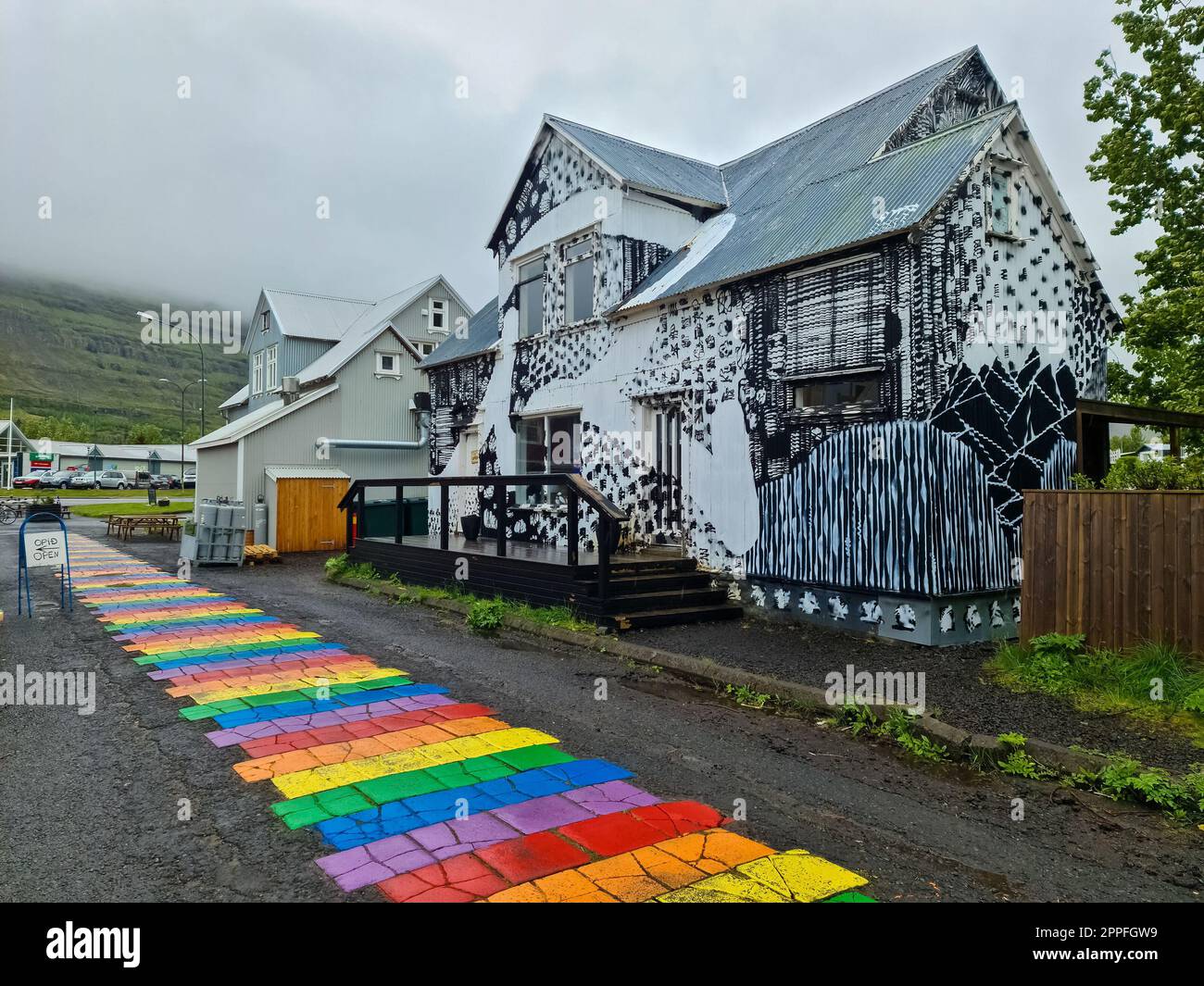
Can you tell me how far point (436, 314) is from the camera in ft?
99.0

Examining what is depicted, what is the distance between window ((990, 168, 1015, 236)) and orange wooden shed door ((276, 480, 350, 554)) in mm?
18682

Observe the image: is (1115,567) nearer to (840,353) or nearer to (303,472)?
(840,353)

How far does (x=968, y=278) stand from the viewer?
915cm

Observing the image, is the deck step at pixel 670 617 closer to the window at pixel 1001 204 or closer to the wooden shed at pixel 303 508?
the window at pixel 1001 204

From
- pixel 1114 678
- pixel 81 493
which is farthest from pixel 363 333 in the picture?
pixel 81 493

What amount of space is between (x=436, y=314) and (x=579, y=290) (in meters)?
17.7

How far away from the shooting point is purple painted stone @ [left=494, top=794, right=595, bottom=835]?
4043 mm

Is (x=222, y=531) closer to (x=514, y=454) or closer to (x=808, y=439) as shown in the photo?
(x=514, y=454)

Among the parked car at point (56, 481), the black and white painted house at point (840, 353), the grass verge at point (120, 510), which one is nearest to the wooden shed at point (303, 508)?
the black and white painted house at point (840, 353)

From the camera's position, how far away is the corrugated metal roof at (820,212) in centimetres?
923

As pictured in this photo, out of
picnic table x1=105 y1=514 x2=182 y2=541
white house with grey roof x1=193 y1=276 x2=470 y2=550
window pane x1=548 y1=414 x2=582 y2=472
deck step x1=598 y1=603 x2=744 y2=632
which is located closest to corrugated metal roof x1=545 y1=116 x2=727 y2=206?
window pane x1=548 y1=414 x2=582 y2=472

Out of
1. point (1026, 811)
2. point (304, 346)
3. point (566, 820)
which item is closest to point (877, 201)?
point (1026, 811)

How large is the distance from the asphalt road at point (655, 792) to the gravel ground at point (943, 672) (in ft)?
2.73

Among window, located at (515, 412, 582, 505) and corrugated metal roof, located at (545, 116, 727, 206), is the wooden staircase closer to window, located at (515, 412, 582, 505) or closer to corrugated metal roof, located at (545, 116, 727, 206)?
window, located at (515, 412, 582, 505)
